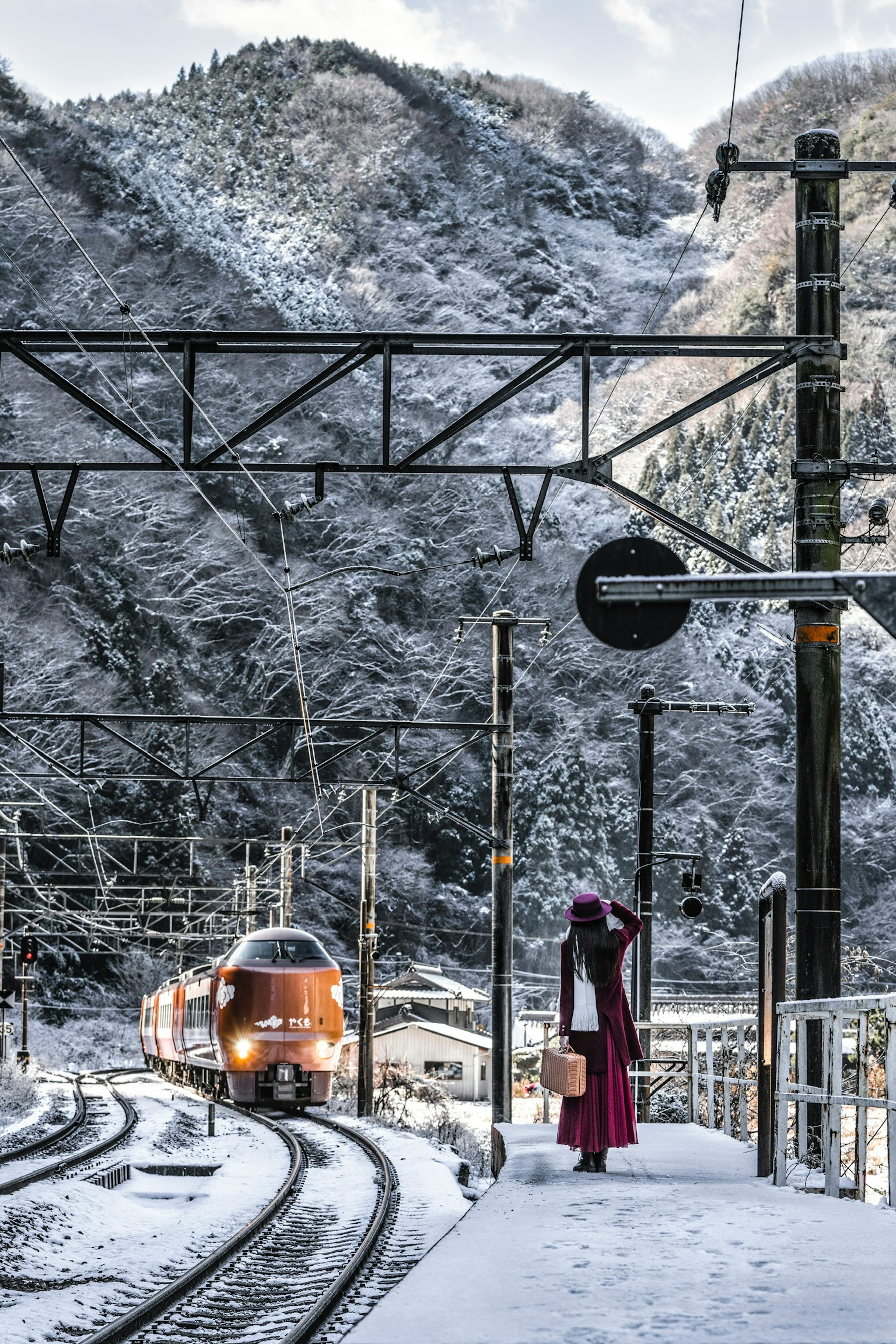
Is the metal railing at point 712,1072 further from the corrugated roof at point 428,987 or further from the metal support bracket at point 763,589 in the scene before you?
the corrugated roof at point 428,987

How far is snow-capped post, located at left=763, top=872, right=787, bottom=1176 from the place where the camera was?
31.0 feet

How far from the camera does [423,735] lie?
69688mm

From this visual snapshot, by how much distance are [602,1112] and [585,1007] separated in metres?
0.69

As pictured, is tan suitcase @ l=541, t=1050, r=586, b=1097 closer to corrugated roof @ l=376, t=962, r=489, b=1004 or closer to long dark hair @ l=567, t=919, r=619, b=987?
long dark hair @ l=567, t=919, r=619, b=987

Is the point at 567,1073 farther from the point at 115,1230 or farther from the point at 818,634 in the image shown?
the point at 115,1230

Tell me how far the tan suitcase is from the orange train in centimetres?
1591

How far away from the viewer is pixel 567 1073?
382 inches

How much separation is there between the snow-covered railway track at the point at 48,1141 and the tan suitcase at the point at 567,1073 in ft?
30.6

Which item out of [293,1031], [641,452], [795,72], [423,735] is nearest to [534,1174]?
[293,1031]

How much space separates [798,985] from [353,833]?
2335 inches

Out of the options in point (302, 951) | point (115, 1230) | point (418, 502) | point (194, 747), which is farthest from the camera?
point (418, 502)

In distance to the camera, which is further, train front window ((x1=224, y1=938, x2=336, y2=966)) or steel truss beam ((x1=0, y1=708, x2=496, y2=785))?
steel truss beam ((x1=0, y1=708, x2=496, y2=785))

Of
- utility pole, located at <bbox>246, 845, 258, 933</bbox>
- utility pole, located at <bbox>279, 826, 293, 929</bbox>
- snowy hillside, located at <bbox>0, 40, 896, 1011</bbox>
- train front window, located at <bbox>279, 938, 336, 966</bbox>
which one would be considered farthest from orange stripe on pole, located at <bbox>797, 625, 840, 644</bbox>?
snowy hillside, located at <bbox>0, 40, 896, 1011</bbox>

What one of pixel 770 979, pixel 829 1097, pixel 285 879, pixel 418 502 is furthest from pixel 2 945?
pixel 418 502
